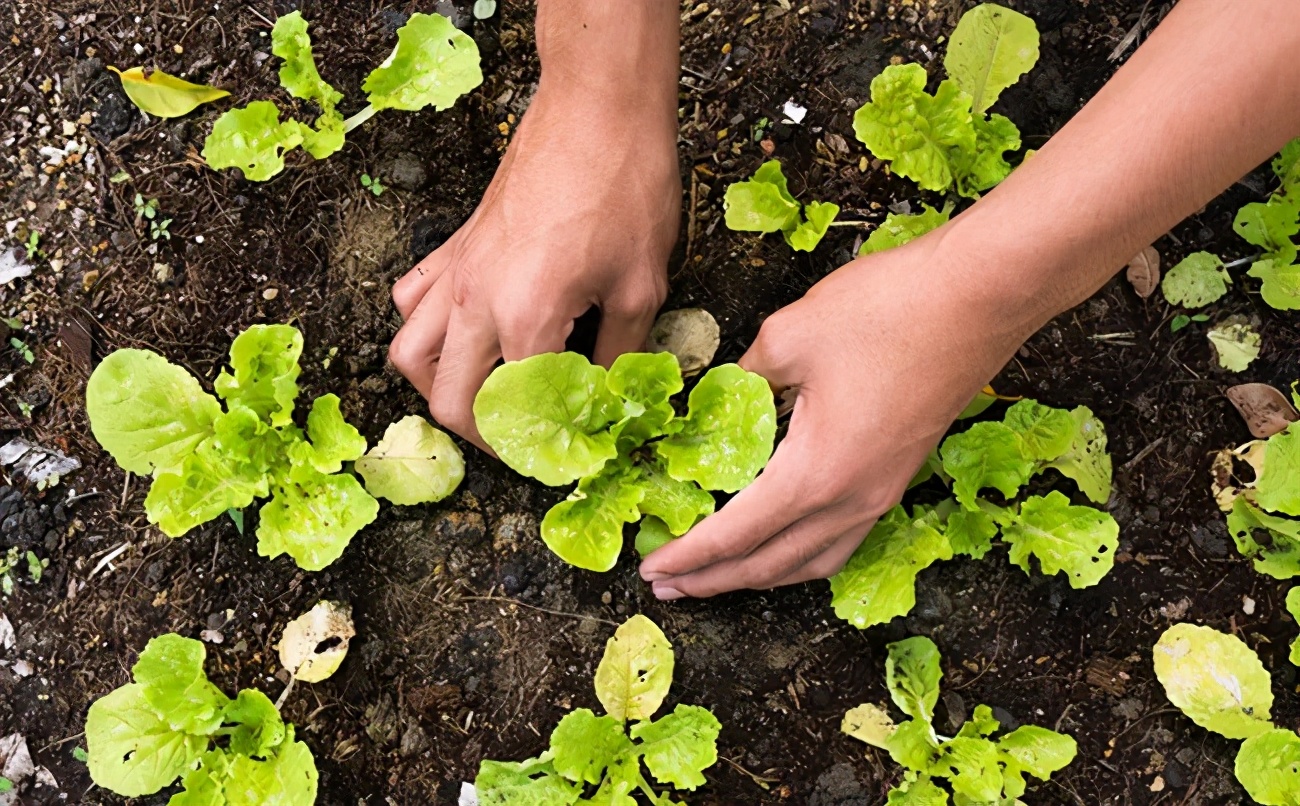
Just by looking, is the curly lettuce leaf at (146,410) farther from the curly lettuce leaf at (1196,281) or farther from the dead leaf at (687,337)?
the curly lettuce leaf at (1196,281)

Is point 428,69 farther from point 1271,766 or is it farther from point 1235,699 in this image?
point 1271,766

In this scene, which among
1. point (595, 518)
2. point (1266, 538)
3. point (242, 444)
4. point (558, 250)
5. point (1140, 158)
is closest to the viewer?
point (1140, 158)

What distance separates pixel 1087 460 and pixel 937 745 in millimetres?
653

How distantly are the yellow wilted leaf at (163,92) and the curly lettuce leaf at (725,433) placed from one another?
1.27m

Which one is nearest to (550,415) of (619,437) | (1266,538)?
(619,437)

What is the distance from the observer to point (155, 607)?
1911mm

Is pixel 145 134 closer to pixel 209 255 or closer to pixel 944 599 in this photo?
pixel 209 255

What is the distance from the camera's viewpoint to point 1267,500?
1.89m

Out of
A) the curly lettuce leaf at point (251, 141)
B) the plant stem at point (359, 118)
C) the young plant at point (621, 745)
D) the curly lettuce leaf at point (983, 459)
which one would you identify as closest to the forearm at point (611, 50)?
the plant stem at point (359, 118)

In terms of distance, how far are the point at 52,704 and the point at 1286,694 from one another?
100 inches

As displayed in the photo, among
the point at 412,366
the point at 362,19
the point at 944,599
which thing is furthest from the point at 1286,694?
the point at 362,19

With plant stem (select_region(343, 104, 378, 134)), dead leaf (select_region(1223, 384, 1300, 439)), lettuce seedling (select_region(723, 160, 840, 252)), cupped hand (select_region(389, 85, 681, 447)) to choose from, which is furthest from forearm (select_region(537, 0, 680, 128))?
dead leaf (select_region(1223, 384, 1300, 439))

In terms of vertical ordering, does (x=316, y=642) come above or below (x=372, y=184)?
below

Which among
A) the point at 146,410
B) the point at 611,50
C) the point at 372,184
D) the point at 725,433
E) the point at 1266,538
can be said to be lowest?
the point at 1266,538
